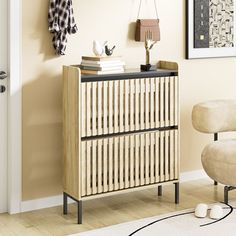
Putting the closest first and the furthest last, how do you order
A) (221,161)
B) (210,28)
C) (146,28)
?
(221,161) < (146,28) < (210,28)

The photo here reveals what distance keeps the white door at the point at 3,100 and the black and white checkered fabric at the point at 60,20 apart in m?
0.31

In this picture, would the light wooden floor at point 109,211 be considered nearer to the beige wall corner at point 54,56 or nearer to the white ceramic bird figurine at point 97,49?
the beige wall corner at point 54,56

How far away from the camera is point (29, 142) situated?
148 inches

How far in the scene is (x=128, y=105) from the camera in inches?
146

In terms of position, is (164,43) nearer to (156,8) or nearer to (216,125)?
(156,8)

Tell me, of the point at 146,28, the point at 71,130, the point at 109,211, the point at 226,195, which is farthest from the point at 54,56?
the point at 226,195

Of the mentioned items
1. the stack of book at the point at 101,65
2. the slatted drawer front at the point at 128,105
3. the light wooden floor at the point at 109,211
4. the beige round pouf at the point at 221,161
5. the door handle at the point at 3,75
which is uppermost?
the stack of book at the point at 101,65

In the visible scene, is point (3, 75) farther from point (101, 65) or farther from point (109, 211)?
point (109, 211)

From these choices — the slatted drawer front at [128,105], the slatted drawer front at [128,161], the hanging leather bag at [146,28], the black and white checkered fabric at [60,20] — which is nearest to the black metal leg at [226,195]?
the slatted drawer front at [128,161]

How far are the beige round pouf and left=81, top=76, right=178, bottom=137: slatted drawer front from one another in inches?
13.8

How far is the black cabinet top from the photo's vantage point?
354 centimetres

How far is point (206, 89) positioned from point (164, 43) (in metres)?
0.59

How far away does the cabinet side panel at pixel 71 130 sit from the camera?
3514 mm

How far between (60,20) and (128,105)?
0.76m
